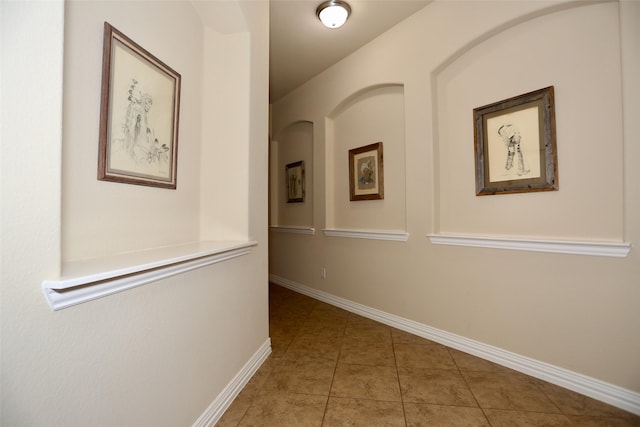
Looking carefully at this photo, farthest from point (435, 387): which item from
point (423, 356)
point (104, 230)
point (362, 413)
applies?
point (104, 230)

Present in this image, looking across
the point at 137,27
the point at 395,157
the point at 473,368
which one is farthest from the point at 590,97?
the point at 137,27

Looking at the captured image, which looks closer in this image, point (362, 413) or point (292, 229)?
point (362, 413)

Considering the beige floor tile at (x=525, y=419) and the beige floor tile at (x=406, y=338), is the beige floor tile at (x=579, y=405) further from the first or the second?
the beige floor tile at (x=406, y=338)

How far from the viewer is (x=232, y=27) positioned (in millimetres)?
1707

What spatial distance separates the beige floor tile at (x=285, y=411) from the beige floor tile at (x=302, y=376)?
60 millimetres

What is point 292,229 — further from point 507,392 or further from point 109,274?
point 109,274

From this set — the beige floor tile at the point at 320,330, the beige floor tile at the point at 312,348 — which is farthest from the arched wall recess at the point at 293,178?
the beige floor tile at the point at 312,348

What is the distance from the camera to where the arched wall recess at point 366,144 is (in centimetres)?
264

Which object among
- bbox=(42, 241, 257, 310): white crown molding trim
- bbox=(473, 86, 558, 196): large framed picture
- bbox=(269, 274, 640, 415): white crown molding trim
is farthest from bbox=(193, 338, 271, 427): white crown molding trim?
bbox=(473, 86, 558, 196): large framed picture

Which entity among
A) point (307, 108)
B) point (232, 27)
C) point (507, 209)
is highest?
point (307, 108)

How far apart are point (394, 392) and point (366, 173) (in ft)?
6.65

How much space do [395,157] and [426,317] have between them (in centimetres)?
154

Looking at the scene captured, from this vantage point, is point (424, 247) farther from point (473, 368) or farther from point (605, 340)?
point (605, 340)

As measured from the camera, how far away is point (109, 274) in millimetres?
766
